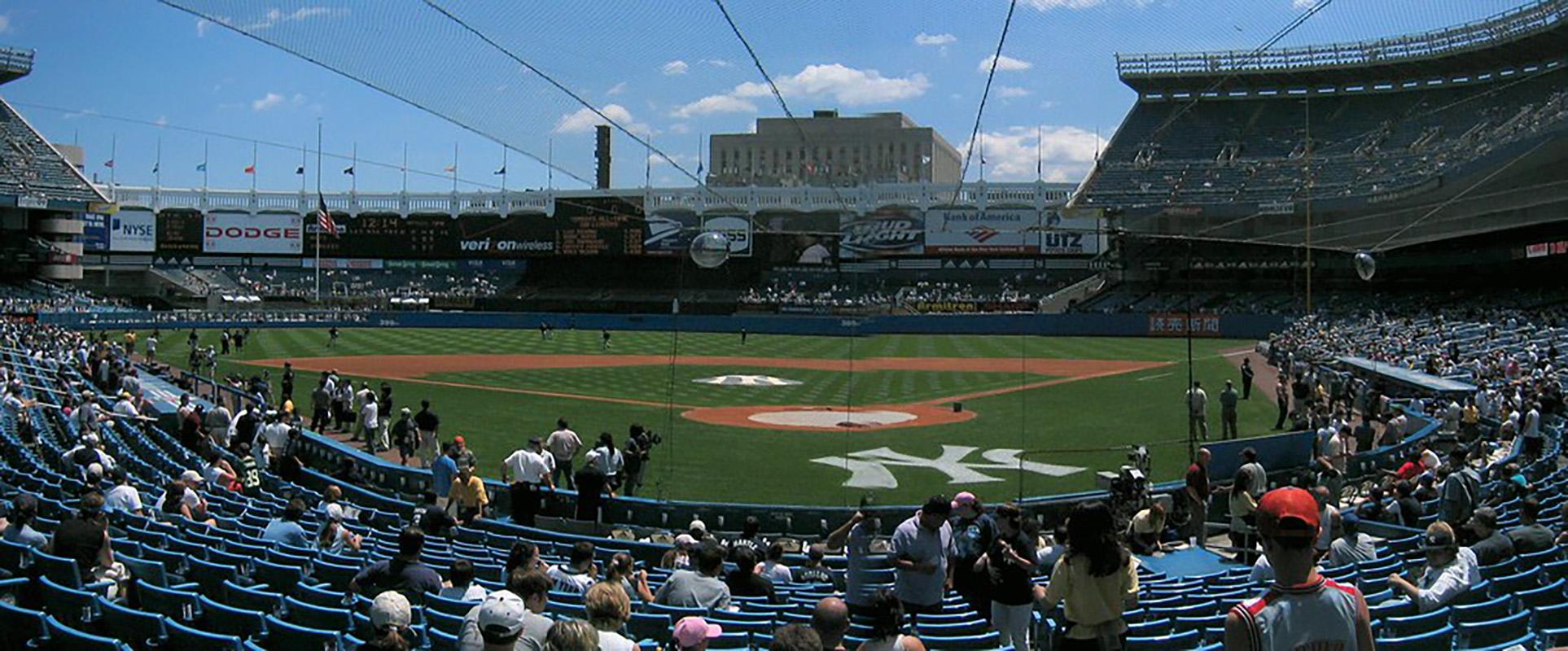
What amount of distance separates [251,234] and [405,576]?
94574 mm

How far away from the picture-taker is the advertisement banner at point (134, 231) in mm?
91062

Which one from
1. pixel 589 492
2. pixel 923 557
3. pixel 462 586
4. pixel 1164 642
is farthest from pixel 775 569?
pixel 589 492

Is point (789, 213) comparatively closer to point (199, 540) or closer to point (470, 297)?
point (470, 297)

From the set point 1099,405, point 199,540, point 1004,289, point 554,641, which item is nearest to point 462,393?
point 1099,405

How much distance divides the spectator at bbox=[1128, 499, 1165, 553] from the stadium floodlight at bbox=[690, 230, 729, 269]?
19.1 feet

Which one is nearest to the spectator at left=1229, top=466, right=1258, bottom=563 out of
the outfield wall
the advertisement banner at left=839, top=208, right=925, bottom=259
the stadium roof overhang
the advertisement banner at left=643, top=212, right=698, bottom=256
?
the outfield wall

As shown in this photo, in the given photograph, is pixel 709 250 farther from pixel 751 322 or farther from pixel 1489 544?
pixel 751 322

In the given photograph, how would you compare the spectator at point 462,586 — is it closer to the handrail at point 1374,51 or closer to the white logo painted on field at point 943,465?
the white logo painted on field at point 943,465

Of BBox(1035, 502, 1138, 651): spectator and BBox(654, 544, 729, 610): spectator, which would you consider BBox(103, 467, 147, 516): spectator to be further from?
BBox(1035, 502, 1138, 651): spectator

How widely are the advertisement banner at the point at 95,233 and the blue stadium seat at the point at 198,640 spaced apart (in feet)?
319

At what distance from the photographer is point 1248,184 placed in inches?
2714

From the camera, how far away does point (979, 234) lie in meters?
85.1

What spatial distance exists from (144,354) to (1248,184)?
193 ft

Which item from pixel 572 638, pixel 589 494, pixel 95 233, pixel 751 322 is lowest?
pixel 589 494
